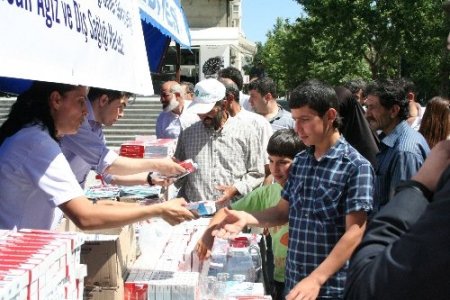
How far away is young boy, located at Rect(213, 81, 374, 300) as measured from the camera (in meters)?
2.57

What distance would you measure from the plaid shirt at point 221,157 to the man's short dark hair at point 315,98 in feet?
6.13

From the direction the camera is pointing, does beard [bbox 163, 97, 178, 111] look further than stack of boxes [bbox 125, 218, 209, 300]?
Yes

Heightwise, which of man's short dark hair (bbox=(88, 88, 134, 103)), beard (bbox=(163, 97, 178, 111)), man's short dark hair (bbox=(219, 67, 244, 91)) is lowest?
man's short dark hair (bbox=(88, 88, 134, 103))

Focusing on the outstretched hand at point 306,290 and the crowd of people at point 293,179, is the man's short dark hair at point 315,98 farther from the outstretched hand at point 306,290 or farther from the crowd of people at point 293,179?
the outstretched hand at point 306,290

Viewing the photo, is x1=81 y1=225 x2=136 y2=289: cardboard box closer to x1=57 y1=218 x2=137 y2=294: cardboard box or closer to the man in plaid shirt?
x1=57 y1=218 x2=137 y2=294: cardboard box

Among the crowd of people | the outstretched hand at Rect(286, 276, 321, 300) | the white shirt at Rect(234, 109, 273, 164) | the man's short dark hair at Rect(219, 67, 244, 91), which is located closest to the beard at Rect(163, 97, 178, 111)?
the man's short dark hair at Rect(219, 67, 244, 91)

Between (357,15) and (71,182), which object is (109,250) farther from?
(357,15)

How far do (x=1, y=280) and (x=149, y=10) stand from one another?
13.9 feet

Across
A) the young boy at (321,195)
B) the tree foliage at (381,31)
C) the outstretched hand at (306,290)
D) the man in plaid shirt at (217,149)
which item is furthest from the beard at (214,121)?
the tree foliage at (381,31)

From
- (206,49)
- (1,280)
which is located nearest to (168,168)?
Result: (1,280)

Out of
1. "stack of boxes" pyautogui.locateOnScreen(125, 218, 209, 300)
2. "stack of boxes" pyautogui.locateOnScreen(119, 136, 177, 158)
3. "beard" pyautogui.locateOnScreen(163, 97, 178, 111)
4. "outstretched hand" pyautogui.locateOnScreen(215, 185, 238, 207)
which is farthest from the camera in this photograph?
"beard" pyautogui.locateOnScreen(163, 97, 178, 111)

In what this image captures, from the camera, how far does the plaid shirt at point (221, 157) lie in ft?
15.1

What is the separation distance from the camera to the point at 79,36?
88.0 inches

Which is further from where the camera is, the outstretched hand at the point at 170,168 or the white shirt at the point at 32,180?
the outstretched hand at the point at 170,168
